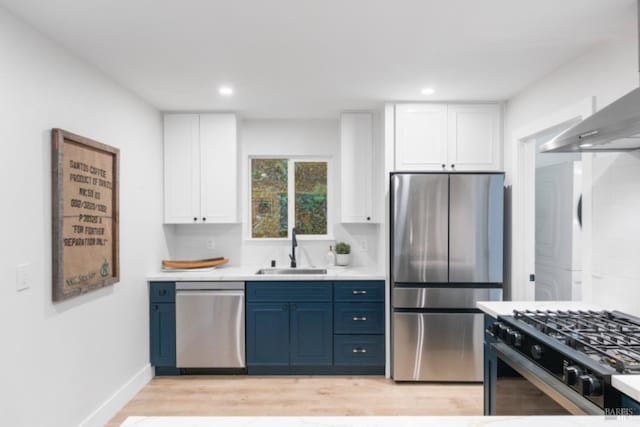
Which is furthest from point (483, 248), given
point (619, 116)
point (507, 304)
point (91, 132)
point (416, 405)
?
point (91, 132)

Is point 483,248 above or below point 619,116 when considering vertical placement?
below

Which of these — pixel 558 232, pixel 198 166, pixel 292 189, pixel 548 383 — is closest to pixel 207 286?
pixel 198 166

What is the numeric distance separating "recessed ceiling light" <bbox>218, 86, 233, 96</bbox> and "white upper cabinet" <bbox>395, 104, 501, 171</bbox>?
55.1 inches

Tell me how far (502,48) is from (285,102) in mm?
→ 1756

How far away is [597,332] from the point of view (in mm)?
1645

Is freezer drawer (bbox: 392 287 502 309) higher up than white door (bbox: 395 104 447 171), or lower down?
lower down

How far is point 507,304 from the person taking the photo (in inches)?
88.9

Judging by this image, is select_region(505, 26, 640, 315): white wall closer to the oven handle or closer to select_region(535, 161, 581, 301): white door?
the oven handle

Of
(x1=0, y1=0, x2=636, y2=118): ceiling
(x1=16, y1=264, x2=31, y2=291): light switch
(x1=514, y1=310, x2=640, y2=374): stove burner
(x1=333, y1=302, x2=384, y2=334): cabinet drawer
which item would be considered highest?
(x1=0, y1=0, x2=636, y2=118): ceiling

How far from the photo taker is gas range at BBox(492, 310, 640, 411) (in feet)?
4.20

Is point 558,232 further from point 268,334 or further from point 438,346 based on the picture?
point 268,334

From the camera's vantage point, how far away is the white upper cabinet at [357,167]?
142 inches

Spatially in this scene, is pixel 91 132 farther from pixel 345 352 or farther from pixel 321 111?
pixel 345 352

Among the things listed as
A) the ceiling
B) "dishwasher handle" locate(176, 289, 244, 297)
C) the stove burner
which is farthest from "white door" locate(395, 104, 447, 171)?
"dishwasher handle" locate(176, 289, 244, 297)
